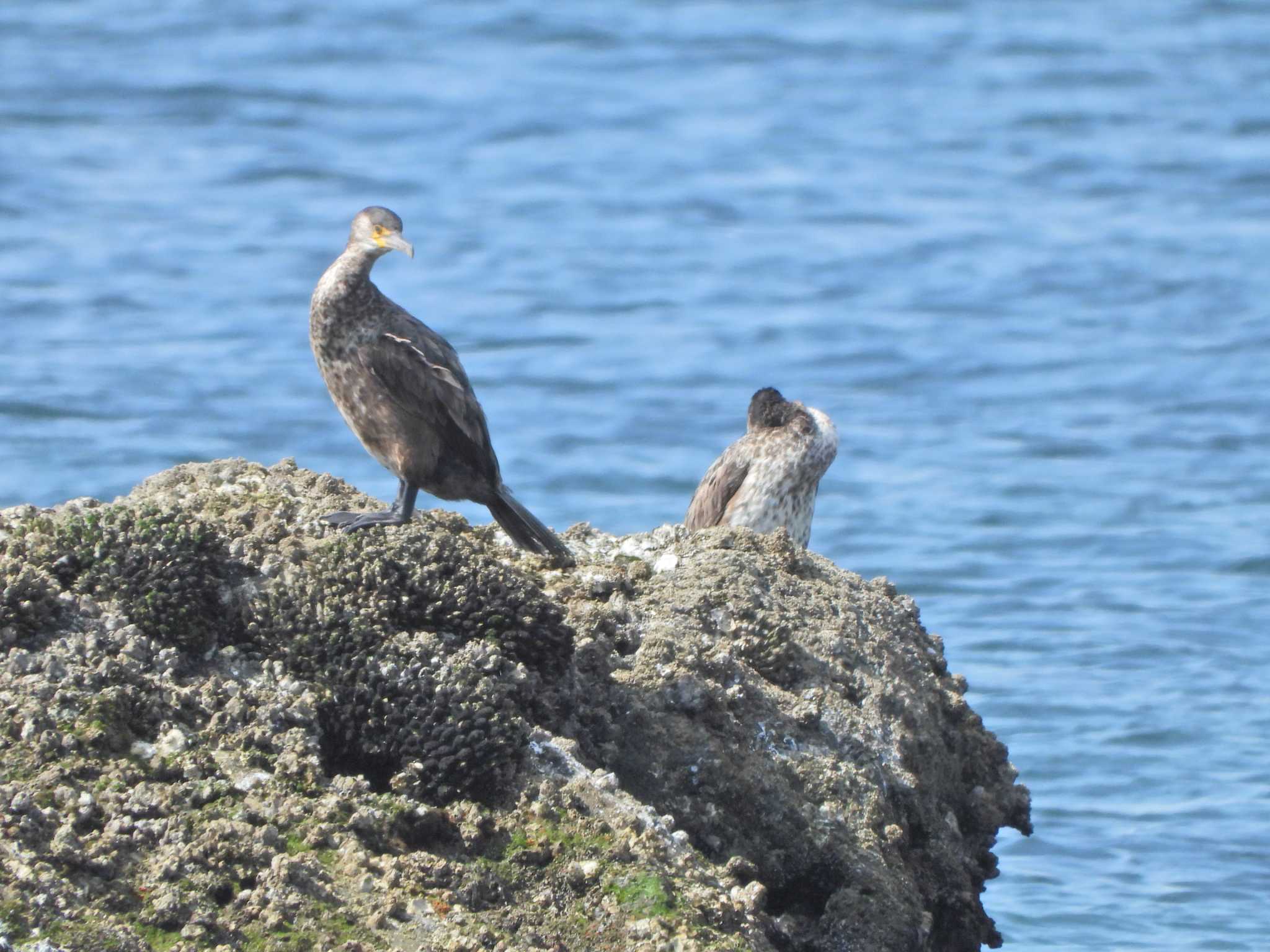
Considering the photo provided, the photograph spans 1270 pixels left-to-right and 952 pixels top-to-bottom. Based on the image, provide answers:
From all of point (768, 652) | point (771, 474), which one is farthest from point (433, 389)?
point (771, 474)

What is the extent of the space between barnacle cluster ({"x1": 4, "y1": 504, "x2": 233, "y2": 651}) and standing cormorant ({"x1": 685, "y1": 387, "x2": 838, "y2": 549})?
16.0 feet

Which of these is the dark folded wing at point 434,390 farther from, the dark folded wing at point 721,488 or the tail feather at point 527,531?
the dark folded wing at point 721,488

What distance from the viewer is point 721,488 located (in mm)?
12281

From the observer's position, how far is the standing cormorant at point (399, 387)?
900 centimetres

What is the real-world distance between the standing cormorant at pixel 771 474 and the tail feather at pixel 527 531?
298 centimetres

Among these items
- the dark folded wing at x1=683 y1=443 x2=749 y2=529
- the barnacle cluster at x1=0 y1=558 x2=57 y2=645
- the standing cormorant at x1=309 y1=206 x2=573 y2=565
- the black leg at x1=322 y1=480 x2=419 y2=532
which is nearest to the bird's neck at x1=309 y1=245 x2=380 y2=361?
the standing cormorant at x1=309 y1=206 x2=573 y2=565

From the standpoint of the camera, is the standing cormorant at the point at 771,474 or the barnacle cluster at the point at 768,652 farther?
the standing cormorant at the point at 771,474

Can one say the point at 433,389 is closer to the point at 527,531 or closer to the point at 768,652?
the point at 527,531

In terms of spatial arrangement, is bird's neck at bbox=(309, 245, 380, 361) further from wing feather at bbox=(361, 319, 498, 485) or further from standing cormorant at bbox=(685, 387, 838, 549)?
standing cormorant at bbox=(685, 387, 838, 549)

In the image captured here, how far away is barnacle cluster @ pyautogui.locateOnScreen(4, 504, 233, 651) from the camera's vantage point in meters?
7.32

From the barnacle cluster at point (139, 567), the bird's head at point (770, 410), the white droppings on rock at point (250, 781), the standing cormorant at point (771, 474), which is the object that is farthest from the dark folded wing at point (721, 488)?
the white droppings on rock at point (250, 781)

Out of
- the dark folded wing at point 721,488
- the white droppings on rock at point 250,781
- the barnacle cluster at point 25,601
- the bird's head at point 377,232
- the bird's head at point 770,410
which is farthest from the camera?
the bird's head at point 770,410

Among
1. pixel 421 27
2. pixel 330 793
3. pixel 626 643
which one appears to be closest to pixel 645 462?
pixel 626 643

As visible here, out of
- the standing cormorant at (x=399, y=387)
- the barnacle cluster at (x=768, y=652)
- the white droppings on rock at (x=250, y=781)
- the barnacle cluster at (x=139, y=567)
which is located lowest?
the white droppings on rock at (x=250, y=781)
